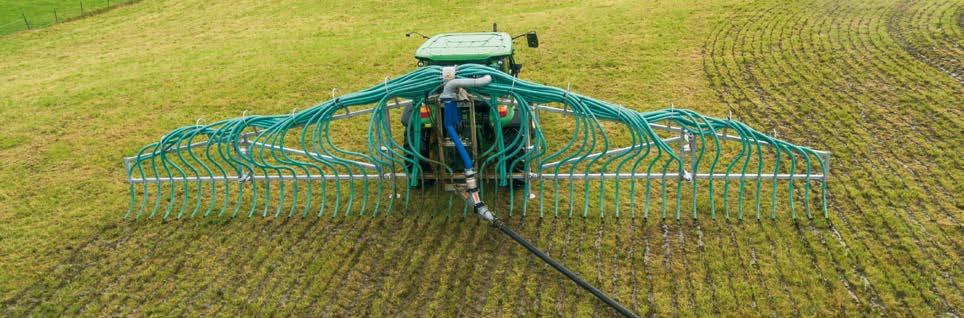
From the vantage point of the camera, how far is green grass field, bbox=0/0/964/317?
524 cm

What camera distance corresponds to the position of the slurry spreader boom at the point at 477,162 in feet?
18.5

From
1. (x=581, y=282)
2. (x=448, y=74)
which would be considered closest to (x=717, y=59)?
(x=448, y=74)

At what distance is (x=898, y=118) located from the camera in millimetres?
8562

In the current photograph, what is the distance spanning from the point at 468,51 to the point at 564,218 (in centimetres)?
210

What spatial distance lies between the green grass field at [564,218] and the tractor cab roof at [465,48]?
1.75 metres

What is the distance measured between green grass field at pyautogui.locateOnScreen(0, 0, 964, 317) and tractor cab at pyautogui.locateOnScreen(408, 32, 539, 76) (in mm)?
1727

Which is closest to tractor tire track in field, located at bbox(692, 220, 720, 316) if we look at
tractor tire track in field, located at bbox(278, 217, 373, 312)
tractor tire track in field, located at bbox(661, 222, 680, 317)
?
tractor tire track in field, located at bbox(661, 222, 680, 317)

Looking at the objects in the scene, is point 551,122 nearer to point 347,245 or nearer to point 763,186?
point 763,186

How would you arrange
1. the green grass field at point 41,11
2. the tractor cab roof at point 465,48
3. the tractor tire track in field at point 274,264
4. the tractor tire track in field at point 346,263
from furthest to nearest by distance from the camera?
the green grass field at point 41,11 → the tractor cab roof at point 465,48 → the tractor tire track in field at point 274,264 → the tractor tire track in field at point 346,263

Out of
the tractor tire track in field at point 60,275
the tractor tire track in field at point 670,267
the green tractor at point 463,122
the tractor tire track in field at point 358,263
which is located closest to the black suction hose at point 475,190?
the green tractor at point 463,122

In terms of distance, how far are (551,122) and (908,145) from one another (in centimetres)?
464

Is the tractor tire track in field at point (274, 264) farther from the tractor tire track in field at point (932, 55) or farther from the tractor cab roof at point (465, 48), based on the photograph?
the tractor tire track in field at point (932, 55)

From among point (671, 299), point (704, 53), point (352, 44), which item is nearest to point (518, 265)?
point (671, 299)

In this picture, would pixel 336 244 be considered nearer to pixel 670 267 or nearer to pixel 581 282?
pixel 581 282
